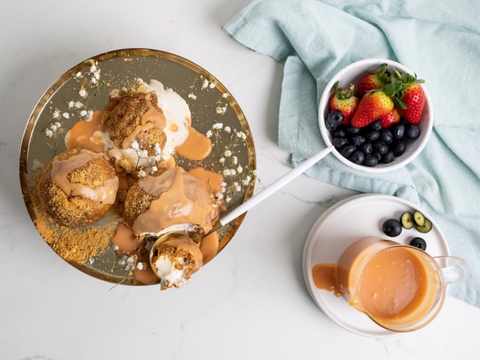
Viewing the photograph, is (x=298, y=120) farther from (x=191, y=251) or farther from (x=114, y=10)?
(x=114, y=10)

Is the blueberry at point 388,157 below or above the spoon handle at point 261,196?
below

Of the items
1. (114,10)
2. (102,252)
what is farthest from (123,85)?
Result: (102,252)

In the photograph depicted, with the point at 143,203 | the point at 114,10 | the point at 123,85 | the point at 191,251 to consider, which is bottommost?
the point at 191,251

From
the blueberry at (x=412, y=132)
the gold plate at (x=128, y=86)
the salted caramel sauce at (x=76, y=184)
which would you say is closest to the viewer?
the salted caramel sauce at (x=76, y=184)

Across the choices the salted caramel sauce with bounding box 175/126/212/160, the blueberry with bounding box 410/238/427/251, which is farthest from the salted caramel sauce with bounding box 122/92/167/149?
the blueberry with bounding box 410/238/427/251

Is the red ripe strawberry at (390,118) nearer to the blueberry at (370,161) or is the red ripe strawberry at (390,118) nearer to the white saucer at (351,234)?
the blueberry at (370,161)

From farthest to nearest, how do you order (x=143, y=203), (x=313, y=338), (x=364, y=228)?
(x=313, y=338) < (x=364, y=228) < (x=143, y=203)

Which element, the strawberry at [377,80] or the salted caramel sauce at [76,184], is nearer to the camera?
the salted caramel sauce at [76,184]

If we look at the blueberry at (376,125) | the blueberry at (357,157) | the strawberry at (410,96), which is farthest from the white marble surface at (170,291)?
the strawberry at (410,96)
